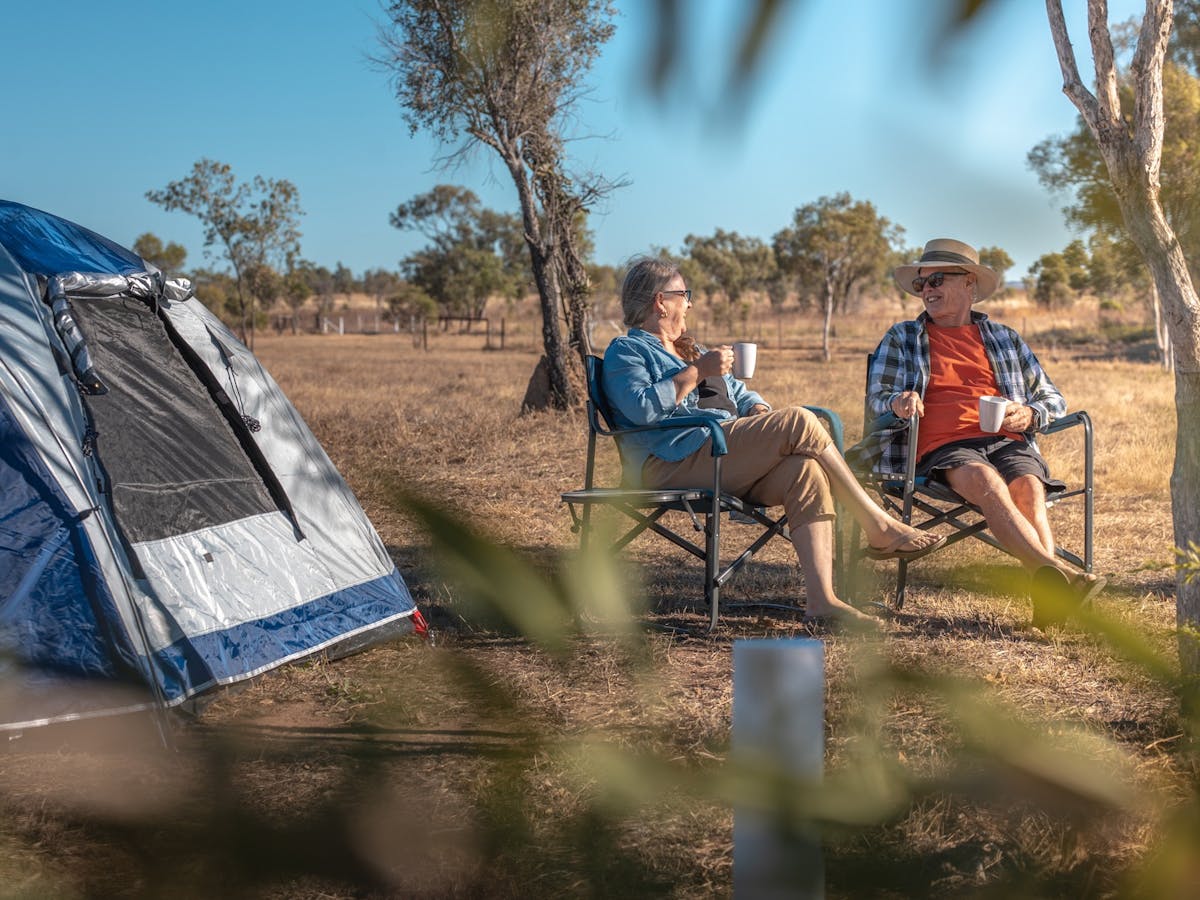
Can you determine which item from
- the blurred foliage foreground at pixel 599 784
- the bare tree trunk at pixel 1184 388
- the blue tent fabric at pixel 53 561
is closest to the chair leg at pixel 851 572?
the bare tree trunk at pixel 1184 388

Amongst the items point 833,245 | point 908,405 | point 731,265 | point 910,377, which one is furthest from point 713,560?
point 731,265

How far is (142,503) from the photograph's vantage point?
3441 millimetres

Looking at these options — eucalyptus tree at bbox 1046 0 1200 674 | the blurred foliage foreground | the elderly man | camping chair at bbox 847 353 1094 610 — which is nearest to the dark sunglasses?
the elderly man

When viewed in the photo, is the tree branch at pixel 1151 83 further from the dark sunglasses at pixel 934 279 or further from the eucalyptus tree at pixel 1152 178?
the dark sunglasses at pixel 934 279

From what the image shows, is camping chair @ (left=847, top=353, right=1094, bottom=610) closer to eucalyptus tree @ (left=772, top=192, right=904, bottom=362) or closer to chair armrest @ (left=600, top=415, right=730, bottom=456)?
chair armrest @ (left=600, top=415, right=730, bottom=456)

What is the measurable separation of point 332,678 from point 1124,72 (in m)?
2.70

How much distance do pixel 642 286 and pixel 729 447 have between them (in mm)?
627

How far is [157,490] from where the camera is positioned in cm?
350

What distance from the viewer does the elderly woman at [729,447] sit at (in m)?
3.99

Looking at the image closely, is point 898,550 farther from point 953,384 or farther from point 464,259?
point 464,259

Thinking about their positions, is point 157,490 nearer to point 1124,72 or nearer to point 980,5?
point 1124,72

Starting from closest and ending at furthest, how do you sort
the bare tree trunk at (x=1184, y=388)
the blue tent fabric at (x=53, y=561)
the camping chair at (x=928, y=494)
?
1. the bare tree trunk at (x=1184, y=388)
2. the blue tent fabric at (x=53, y=561)
3. the camping chair at (x=928, y=494)

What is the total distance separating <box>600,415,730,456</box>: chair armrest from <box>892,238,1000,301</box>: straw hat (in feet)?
3.12

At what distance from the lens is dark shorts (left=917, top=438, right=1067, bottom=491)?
4332 mm
